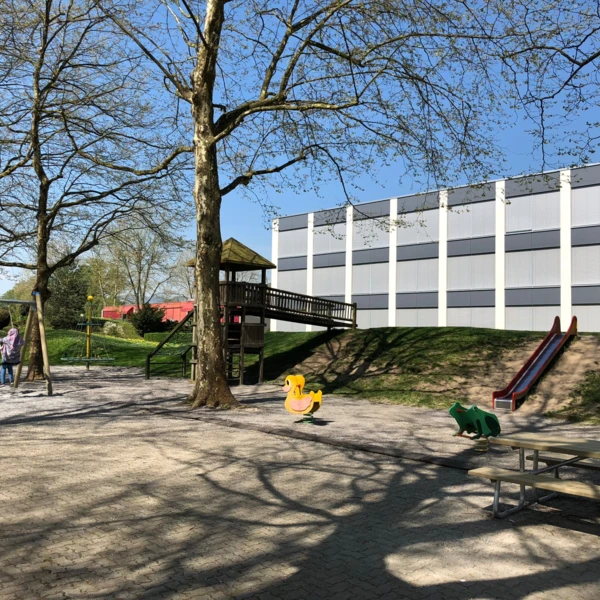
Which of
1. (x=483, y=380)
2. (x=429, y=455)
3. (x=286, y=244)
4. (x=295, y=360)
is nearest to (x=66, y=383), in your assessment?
(x=295, y=360)

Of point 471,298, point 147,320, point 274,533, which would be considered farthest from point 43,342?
point 471,298

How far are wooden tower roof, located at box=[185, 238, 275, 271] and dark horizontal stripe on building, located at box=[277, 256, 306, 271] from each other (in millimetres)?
32230

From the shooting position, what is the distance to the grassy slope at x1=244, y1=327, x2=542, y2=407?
703 inches

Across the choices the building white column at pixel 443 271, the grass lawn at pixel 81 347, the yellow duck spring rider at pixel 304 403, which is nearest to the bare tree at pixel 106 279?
the grass lawn at pixel 81 347

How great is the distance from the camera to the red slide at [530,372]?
50.6 feet

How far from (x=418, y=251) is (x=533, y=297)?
980 cm

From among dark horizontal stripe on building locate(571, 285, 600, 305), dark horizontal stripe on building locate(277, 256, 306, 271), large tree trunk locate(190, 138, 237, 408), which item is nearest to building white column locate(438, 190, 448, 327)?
dark horizontal stripe on building locate(571, 285, 600, 305)

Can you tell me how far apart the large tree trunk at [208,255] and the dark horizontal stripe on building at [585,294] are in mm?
31567

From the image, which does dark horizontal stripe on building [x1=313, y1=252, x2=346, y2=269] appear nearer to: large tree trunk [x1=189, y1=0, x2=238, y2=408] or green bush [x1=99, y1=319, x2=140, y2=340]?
green bush [x1=99, y1=319, x2=140, y2=340]

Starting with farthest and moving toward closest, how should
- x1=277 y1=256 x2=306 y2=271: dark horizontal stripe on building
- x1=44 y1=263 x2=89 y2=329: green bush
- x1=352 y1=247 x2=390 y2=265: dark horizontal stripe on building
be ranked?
x1=277 y1=256 x2=306 y2=271: dark horizontal stripe on building, x1=352 y1=247 x2=390 y2=265: dark horizontal stripe on building, x1=44 y1=263 x2=89 y2=329: green bush

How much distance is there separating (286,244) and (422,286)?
52.2 feet

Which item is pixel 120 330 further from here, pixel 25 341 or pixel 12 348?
pixel 12 348

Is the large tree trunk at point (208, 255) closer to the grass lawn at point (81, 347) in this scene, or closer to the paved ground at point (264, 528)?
the paved ground at point (264, 528)

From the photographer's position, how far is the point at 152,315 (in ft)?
149
